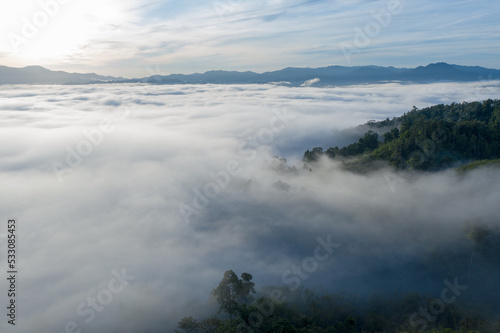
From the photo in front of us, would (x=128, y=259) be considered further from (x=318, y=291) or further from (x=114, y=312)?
(x=318, y=291)

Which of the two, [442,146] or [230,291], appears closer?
[230,291]

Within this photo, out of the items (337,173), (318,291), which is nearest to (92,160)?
(337,173)

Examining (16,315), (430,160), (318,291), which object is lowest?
(16,315)

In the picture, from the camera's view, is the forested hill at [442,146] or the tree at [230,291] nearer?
the tree at [230,291]

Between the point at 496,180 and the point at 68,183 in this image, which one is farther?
the point at 68,183

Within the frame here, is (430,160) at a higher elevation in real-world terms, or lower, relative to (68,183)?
higher

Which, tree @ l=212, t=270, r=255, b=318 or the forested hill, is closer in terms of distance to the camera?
tree @ l=212, t=270, r=255, b=318

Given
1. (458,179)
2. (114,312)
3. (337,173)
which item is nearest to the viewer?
(114,312)

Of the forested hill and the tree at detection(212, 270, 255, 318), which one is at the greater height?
the forested hill

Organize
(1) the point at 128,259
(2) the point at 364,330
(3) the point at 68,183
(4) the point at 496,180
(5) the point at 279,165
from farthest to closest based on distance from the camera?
1. (3) the point at 68,183
2. (5) the point at 279,165
3. (1) the point at 128,259
4. (4) the point at 496,180
5. (2) the point at 364,330

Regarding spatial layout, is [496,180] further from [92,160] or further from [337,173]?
[92,160]

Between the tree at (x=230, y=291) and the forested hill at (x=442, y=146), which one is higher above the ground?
the forested hill at (x=442, y=146)
